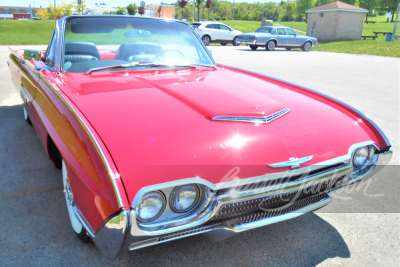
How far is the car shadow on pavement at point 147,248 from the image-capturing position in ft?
5.84

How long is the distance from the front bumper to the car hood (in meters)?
0.09

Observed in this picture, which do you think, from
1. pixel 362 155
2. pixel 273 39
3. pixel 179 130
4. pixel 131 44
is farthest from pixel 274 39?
pixel 179 130

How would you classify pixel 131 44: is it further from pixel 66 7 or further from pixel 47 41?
pixel 66 7

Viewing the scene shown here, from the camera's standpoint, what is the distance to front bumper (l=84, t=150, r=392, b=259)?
1335mm

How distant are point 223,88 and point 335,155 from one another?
875 millimetres

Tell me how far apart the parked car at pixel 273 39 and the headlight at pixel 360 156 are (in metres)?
16.4

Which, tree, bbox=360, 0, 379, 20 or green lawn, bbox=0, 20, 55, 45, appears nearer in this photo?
green lawn, bbox=0, 20, 55, 45

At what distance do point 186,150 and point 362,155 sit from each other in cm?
114

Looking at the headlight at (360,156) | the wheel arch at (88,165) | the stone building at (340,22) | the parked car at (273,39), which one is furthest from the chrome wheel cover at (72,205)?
the stone building at (340,22)

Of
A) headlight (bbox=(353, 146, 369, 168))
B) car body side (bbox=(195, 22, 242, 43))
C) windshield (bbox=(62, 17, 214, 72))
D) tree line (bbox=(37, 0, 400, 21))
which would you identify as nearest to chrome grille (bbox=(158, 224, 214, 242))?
headlight (bbox=(353, 146, 369, 168))

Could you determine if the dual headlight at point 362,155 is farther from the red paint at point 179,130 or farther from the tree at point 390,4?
the tree at point 390,4

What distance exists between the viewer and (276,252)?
6.21ft

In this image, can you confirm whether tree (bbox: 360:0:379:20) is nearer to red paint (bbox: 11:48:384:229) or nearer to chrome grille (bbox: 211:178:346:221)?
red paint (bbox: 11:48:384:229)

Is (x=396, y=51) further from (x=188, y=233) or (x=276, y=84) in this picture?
(x=188, y=233)
